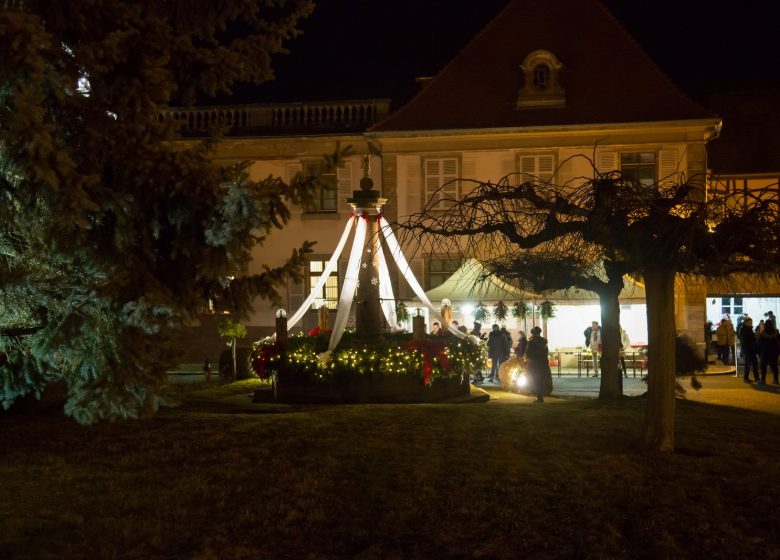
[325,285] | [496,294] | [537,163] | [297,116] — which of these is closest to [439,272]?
[325,285]

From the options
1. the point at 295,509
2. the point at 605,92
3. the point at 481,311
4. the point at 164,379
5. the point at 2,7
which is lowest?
the point at 295,509

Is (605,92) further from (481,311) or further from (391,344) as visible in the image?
(391,344)

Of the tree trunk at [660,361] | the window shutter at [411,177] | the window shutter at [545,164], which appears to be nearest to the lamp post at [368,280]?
the tree trunk at [660,361]

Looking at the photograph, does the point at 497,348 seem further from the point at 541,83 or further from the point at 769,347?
the point at 541,83

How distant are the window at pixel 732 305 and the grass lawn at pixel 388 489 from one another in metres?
20.3

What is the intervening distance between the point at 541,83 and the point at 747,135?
29.1 feet

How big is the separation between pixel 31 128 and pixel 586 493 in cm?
559

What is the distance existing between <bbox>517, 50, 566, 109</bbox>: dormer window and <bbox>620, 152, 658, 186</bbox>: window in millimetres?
2592

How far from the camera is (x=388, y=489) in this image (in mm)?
8172

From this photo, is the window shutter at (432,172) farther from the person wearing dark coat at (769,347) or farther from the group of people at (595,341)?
the person wearing dark coat at (769,347)

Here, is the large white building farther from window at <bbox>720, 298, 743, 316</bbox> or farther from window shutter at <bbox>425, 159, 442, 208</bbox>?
window at <bbox>720, 298, 743, 316</bbox>

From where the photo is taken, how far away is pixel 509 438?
415 inches

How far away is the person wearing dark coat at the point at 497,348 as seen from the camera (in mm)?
21469

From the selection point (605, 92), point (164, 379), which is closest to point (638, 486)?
point (164, 379)
